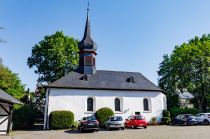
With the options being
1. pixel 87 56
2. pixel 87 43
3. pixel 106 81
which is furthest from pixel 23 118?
pixel 87 43

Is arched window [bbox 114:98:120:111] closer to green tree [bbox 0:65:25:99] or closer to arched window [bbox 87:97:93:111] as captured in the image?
arched window [bbox 87:97:93:111]

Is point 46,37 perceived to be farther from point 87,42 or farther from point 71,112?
point 71,112

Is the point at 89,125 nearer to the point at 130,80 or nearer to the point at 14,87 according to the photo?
the point at 130,80

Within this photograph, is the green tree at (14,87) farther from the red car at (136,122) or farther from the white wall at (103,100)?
the red car at (136,122)

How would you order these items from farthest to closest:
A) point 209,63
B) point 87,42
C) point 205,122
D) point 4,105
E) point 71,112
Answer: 1. point 209,63
2. point 87,42
3. point 205,122
4. point 71,112
5. point 4,105

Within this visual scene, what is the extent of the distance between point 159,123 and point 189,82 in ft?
46.3

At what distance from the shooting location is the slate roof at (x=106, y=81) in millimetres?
30536

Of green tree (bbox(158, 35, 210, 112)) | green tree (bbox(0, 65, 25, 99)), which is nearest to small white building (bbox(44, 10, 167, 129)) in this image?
green tree (bbox(158, 35, 210, 112))

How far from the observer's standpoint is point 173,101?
4525 cm

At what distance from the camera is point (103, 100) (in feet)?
102

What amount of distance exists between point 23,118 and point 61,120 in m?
4.84

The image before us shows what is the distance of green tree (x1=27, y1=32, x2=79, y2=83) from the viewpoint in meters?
41.8

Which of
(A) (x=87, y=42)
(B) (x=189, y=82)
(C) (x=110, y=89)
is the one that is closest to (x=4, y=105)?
(C) (x=110, y=89)

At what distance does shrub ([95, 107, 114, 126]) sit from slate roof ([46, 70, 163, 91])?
3071 mm
